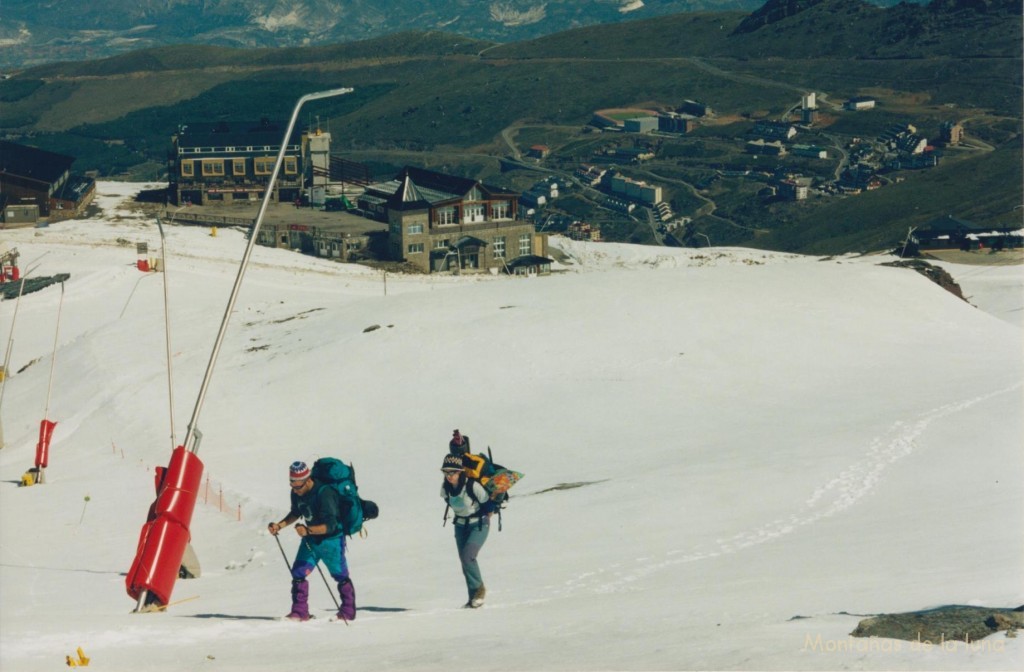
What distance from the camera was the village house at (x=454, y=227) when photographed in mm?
95625

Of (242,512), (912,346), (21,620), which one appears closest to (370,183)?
(912,346)

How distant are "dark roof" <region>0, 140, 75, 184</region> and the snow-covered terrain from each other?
5042cm

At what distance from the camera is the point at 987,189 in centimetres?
14075

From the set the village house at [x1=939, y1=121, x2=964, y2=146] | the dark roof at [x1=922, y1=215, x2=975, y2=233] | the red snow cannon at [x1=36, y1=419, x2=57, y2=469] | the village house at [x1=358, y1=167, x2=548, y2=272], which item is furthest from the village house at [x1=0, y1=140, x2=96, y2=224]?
the village house at [x1=939, y1=121, x2=964, y2=146]

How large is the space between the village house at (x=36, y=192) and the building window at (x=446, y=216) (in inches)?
1187

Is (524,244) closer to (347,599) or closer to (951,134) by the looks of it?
(347,599)

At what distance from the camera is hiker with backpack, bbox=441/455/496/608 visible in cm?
1559

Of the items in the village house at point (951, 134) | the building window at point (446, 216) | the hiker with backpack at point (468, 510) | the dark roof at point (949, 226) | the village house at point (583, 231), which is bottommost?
the village house at point (583, 231)

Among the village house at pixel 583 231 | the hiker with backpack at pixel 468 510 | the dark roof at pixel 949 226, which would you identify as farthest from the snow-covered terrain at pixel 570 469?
the village house at pixel 583 231

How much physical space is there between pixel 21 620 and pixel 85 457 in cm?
1981

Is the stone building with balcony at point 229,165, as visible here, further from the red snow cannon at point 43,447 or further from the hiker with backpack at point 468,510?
the hiker with backpack at point 468,510

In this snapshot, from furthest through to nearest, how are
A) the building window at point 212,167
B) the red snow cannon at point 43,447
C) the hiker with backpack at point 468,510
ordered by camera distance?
the building window at point 212,167 < the red snow cannon at point 43,447 < the hiker with backpack at point 468,510

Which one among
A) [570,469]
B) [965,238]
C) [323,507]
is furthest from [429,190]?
[323,507]

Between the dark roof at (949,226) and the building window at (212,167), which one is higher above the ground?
the building window at (212,167)
